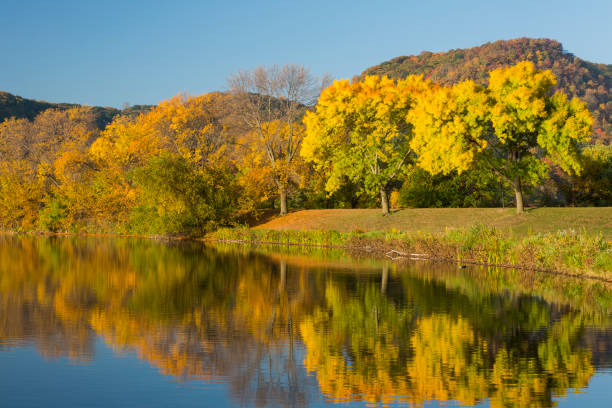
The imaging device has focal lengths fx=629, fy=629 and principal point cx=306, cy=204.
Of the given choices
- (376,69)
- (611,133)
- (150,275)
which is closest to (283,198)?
(150,275)

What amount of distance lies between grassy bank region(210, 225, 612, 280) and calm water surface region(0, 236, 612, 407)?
1469mm

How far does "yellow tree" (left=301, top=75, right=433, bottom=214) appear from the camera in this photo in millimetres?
53719

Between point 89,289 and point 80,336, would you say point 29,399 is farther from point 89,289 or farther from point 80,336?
point 89,289

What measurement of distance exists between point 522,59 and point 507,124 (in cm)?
9552

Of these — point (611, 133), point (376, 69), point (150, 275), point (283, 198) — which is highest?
point (376, 69)

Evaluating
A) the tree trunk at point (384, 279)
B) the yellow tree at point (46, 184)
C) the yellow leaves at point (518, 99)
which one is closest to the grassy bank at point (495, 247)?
the tree trunk at point (384, 279)

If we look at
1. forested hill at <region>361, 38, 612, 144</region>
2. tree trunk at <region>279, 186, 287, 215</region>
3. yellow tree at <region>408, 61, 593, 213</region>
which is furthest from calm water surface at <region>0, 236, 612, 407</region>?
forested hill at <region>361, 38, 612, 144</region>

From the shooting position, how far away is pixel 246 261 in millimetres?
35469

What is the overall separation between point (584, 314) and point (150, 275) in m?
18.5

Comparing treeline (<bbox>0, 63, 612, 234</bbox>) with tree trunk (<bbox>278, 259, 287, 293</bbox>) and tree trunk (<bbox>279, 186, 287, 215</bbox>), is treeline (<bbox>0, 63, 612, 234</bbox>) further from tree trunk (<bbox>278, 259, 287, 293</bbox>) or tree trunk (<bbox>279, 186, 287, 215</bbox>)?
tree trunk (<bbox>278, 259, 287, 293</bbox>)

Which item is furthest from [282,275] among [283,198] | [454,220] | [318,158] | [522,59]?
[522,59]

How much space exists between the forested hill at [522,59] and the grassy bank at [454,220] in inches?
2230

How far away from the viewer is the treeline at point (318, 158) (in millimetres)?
44781

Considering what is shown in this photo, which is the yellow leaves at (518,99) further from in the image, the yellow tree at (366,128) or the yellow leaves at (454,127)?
the yellow tree at (366,128)
